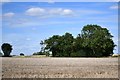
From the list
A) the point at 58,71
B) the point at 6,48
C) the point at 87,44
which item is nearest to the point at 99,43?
the point at 87,44

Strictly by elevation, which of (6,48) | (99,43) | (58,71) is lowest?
(58,71)

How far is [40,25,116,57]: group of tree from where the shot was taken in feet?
383

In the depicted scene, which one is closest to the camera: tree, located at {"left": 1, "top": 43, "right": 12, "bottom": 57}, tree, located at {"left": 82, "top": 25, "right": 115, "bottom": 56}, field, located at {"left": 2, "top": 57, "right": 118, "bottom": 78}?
field, located at {"left": 2, "top": 57, "right": 118, "bottom": 78}

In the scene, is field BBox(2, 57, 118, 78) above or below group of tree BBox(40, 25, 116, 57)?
below

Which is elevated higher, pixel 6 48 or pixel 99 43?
pixel 99 43

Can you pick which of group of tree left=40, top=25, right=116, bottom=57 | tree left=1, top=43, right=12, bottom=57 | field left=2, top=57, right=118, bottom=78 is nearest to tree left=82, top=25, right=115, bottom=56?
group of tree left=40, top=25, right=116, bottom=57

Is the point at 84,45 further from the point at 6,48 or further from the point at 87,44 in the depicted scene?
the point at 6,48

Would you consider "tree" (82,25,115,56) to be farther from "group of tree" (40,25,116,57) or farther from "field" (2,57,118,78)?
"field" (2,57,118,78)

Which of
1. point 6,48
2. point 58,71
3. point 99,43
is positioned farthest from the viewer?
point 6,48

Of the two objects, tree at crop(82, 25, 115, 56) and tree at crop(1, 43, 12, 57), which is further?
tree at crop(1, 43, 12, 57)

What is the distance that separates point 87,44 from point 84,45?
50.7 inches

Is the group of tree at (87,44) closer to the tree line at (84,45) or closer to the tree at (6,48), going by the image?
the tree line at (84,45)

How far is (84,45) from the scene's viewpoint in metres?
118

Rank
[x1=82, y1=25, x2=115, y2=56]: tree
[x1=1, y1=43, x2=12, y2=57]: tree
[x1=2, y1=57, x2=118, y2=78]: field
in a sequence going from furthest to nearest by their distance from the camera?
1. [x1=1, y1=43, x2=12, y2=57]: tree
2. [x1=82, y1=25, x2=115, y2=56]: tree
3. [x1=2, y1=57, x2=118, y2=78]: field
